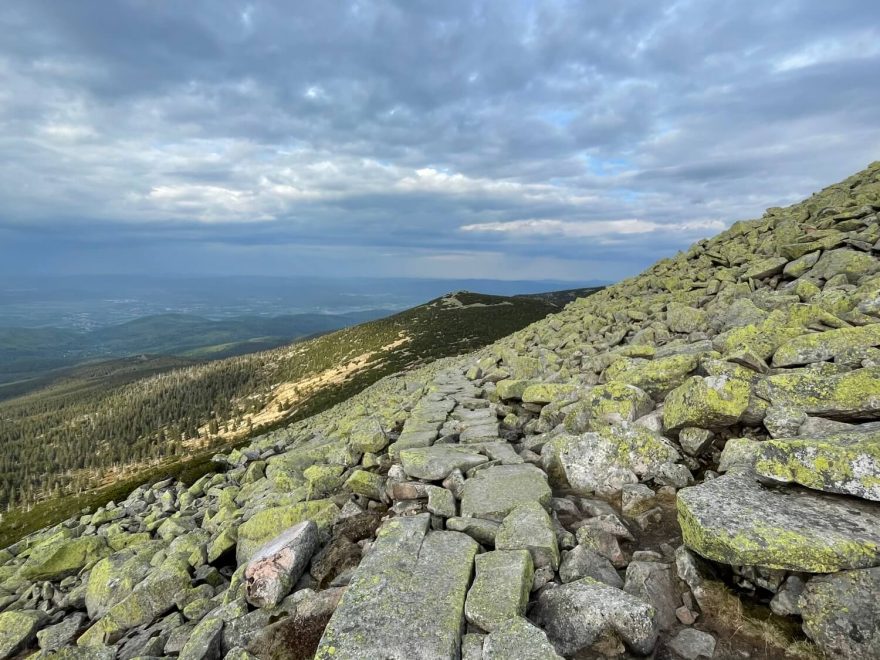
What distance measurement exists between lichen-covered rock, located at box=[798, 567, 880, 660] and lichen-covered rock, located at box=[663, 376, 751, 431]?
170 inches

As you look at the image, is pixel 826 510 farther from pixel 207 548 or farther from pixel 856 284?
pixel 207 548

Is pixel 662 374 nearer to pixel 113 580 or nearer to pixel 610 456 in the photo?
pixel 610 456

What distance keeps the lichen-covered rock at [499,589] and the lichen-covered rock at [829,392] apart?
22.6ft

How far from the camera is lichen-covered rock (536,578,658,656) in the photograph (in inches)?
228

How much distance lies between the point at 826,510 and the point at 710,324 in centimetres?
1296

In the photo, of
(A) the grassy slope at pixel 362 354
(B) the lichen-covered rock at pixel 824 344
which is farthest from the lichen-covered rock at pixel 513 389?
(A) the grassy slope at pixel 362 354

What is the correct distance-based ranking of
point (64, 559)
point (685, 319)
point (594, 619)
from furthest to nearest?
point (685, 319), point (64, 559), point (594, 619)

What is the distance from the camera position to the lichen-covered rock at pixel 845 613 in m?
5.09

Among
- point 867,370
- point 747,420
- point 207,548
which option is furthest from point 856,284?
point 207,548

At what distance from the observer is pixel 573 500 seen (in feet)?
31.9

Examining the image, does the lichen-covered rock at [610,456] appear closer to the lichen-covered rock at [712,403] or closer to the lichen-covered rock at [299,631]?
the lichen-covered rock at [712,403]

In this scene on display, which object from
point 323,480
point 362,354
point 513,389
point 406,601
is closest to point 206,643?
point 406,601

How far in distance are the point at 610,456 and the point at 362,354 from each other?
121 meters

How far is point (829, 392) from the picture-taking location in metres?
8.74
